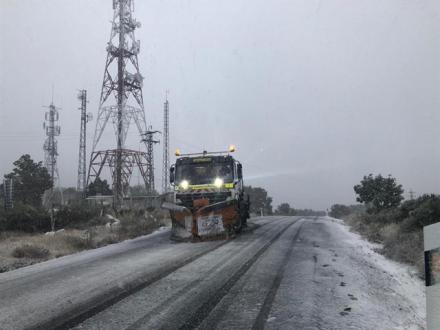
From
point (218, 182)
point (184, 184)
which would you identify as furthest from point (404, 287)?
point (184, 184)

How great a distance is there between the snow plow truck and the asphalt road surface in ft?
12.9

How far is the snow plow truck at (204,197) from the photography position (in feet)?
45.4

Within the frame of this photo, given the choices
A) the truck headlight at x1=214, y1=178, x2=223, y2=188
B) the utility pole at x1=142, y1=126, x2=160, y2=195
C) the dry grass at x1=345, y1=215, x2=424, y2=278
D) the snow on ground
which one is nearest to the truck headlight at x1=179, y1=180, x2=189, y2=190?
the truck headlight at x1=214, y1=178, x2=223, y2=188

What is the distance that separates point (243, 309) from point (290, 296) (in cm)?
100

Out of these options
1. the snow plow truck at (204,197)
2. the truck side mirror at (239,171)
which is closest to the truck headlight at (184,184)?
the snow plow truck at (204,197)

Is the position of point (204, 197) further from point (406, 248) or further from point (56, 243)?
point (406, 248)

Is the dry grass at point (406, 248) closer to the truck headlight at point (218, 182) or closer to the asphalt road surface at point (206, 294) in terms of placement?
the asphalt road surface at point (206, 294)

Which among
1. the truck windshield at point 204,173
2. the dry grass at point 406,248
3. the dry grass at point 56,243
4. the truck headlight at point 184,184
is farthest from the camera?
the truck windshield at point 204,173

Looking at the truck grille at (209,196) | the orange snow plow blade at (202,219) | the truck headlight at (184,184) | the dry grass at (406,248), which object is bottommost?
the dry grass at (406,248)

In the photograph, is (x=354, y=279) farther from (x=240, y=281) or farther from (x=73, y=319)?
(x=73, y=319)

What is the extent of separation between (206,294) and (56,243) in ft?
27.9

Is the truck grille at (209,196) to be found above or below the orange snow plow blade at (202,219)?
above

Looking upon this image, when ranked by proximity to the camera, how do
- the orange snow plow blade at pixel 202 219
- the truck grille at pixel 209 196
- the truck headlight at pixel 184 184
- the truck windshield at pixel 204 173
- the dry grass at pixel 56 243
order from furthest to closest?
the truck windshield at pixel 204 173 < the truck headlight at pixel 184 184 < the truck grille at pixel 209 196 < the orange snow plow blade at pixel 202 219 < the dry grass at pixel 56 243

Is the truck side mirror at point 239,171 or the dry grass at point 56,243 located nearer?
the dry grass at point 56,243
